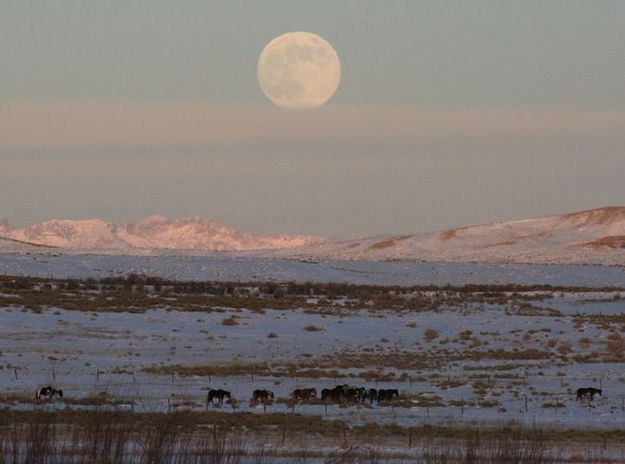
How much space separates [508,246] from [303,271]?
78296 mm

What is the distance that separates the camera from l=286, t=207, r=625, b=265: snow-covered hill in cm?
15200

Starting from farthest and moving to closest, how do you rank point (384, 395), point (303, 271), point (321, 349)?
point (303, 271) < point (321, 349) < point (384, 395)

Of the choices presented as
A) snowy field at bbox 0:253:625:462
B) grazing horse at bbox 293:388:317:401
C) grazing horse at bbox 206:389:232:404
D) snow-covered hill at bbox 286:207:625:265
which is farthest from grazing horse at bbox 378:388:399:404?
snow-covered hill at bbox 286:207:625:265

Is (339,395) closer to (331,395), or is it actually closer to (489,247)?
(331,395)

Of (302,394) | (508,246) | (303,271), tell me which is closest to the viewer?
(302,394)

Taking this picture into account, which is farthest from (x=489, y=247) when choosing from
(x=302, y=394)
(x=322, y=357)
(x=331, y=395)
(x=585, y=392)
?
(x=302, y=394)

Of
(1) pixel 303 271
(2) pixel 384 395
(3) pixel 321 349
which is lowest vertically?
(2) pixel 384 395

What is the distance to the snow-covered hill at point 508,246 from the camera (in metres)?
152

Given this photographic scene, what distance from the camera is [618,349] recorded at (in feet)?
159

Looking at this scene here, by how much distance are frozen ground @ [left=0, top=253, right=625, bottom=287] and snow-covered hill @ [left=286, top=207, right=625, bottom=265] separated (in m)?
33.7

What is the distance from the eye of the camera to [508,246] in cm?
17388

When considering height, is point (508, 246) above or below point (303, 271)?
above

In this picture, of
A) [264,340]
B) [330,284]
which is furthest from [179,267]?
[264,340]

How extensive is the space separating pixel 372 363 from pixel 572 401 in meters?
A: 11.1
